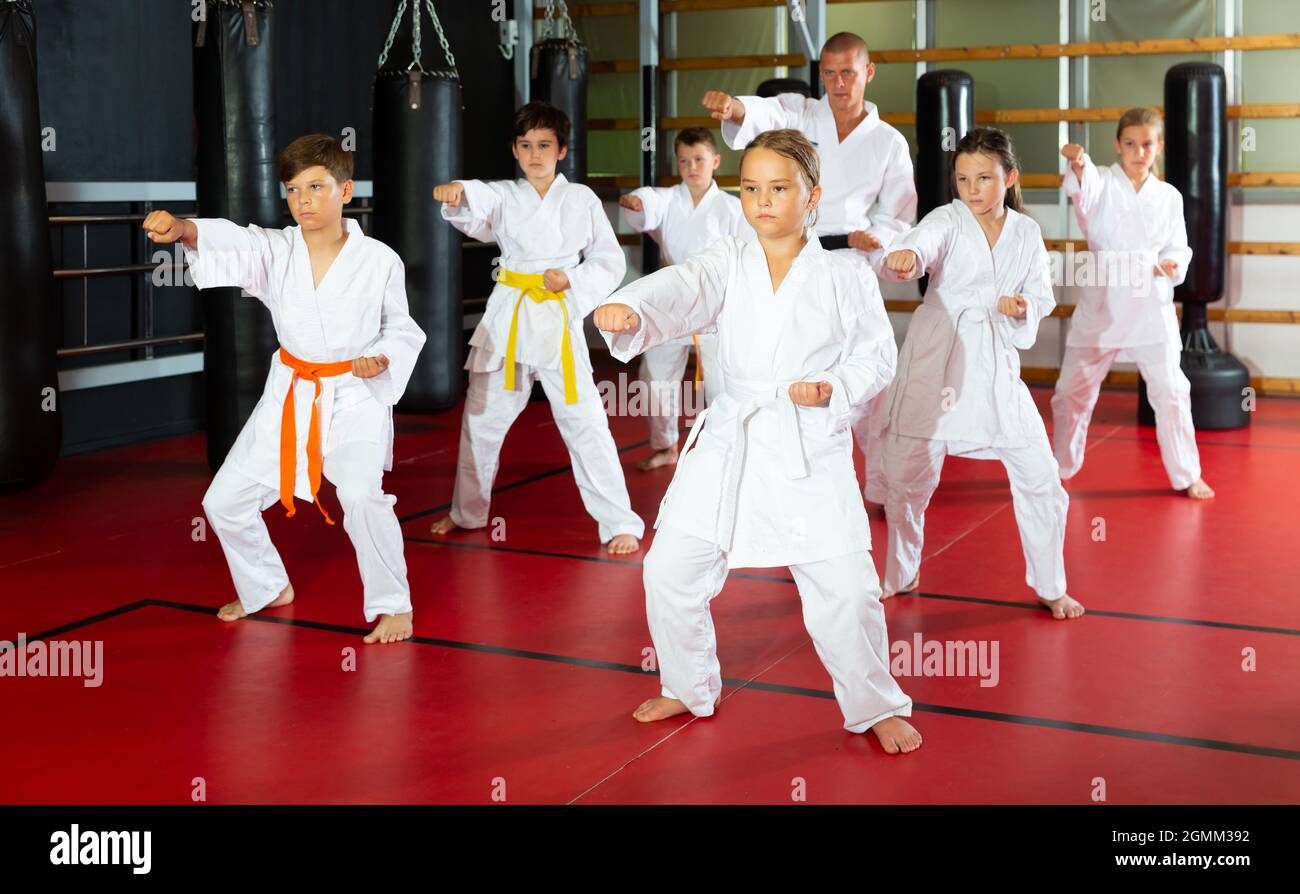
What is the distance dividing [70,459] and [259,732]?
3.56 m

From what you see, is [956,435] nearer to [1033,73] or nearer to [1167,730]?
[1167,730]

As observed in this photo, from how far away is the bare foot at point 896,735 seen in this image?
9.59 feet

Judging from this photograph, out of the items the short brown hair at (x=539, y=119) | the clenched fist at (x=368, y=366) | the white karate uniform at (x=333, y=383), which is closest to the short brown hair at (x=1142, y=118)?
the short brown hair at (x=539, y=119)

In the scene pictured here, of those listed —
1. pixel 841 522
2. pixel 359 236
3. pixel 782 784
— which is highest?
pixel 359 236

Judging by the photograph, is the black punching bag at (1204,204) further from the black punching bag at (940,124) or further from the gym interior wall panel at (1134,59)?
the gym interior wall panel at (1134,59)

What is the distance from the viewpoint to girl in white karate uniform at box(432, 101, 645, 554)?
465 cm

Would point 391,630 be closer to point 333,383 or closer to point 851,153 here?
point 333,383

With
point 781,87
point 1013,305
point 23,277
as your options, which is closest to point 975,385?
point 1013,305

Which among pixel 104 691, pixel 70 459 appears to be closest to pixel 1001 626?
pixel 104 691

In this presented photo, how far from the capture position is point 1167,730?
3.04 meters

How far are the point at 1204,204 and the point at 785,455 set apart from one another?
493 cm

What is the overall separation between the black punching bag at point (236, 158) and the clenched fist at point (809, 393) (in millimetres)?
3134

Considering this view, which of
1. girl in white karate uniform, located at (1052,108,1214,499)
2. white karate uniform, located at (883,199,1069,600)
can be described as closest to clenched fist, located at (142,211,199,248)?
white karate uniform, located at (883,199,1069,600)

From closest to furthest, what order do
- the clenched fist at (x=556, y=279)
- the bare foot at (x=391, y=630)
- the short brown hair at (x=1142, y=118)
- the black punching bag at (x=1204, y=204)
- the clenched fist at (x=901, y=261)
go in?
the clenched fist at (x=901, y=261)
the bare foot at (x=391, y=630)
the clenched fist at (x=556, y=279)
the short brown hair at (x=1142, y=118)
the black punching bag at (x=1204, y=204)
